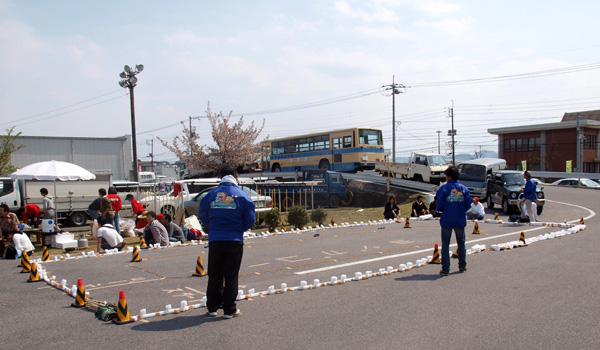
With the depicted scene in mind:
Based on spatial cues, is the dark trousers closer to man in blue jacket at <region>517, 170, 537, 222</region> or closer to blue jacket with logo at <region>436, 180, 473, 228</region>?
blue jacket with logo at <region>436, 180, 473, 228</region>

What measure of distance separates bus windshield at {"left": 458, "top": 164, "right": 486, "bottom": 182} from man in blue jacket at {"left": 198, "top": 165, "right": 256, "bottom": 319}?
2072cm

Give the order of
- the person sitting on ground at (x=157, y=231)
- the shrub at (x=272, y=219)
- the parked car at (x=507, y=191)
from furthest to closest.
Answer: the parked car at (x=507, y=191) → the shrub at (x=272, y=219) → the person sitting on ground at (x=157, y=231)

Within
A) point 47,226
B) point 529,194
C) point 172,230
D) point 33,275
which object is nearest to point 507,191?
point 529,194

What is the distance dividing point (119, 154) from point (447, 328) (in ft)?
141

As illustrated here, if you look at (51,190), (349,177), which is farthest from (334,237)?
(349,177)

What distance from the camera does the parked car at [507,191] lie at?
20.6 metres

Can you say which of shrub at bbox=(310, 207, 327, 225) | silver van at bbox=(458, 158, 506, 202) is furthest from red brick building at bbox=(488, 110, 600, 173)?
shrub at bbox=(310, 207, 327, 225)

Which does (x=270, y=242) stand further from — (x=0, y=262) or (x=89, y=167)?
(x=89, y=167)

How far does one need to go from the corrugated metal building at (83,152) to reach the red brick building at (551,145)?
143 feet

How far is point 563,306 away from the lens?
6.21 m

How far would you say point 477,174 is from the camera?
24594 mm

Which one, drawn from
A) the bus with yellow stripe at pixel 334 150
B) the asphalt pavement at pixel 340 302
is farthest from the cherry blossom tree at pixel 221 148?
the asphalt pavement at pixel 340 302

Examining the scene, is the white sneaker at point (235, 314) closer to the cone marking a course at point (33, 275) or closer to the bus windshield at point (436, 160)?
the cone marking a course at point (33, 275)

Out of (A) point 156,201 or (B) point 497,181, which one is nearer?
(A) point 156,201
